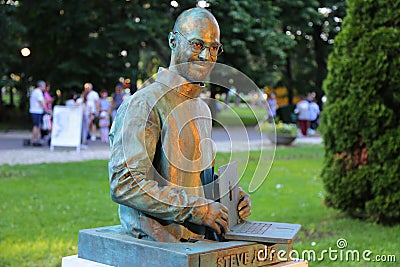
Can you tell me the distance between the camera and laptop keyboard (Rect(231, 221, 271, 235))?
11.2 ft

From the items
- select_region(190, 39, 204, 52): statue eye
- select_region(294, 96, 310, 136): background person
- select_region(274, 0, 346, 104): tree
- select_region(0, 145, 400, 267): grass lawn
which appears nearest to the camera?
select_region(190, 39, 204, 52): statue eye

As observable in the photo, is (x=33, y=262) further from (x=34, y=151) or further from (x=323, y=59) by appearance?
(x=323, y=59)

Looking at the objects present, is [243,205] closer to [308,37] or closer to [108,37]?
[108,37]

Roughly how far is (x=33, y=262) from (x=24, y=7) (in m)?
22.7

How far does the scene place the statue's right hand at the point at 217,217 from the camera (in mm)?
3154

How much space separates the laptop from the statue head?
58 centimetres

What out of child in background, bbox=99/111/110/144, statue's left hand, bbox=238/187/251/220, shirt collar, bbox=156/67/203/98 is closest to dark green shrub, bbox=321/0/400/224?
statue's left hand, bbox=238/187/251/220

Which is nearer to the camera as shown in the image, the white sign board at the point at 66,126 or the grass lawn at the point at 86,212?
the grass lawn at the point at 86,212

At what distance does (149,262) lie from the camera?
3207 millimetres

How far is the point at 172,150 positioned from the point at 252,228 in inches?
26.9

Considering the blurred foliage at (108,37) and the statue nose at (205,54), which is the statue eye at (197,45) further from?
the blurred foliage at (108,37)

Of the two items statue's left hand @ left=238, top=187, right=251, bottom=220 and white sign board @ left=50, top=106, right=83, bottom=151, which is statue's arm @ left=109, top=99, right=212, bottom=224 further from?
white sign board @ left=50, top=106, right=83, bottom=151

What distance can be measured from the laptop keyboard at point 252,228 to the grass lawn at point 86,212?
368 millimetres

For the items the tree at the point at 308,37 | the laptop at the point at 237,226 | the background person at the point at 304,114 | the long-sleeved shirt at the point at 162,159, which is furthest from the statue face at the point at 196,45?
the tree at the point at 308,37
